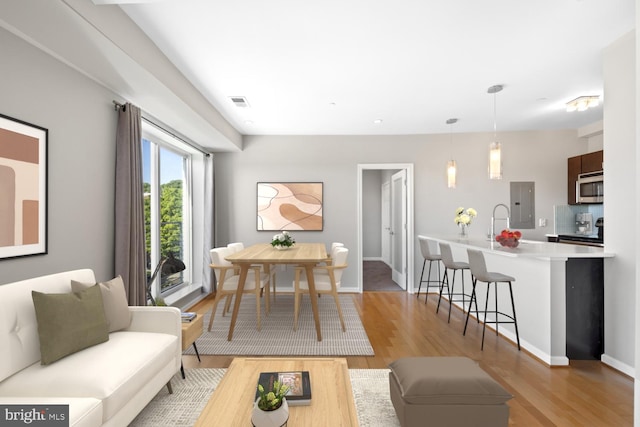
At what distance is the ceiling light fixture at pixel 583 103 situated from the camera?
143 inches

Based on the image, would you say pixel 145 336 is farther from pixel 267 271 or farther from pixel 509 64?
pixel 509 64

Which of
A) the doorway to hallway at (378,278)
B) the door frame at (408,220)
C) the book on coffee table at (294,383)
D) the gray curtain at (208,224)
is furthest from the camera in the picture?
the doorway to hallway at (378,278)

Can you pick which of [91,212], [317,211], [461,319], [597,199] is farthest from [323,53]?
[597,199]

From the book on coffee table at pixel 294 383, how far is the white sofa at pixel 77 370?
71 centimetres

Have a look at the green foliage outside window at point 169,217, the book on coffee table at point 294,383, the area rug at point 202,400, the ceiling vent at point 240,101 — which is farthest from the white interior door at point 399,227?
the book on coffee table at point 294,383

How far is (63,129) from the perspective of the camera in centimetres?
226

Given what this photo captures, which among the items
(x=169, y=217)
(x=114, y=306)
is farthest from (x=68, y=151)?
(x=169, y=217)

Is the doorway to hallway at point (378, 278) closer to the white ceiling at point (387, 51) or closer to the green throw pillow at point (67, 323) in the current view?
the white ceiling at point (387, 51)

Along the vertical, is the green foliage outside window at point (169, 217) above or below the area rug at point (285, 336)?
above

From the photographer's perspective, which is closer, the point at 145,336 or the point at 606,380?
the point at 145,336

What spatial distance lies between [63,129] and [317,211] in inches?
140

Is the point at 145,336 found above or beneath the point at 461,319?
above

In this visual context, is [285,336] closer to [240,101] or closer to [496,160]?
[240,101]

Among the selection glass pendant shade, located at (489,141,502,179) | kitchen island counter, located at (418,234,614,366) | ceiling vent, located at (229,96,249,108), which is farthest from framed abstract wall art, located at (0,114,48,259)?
glass pendant shade, located at (489,141,502,179)
